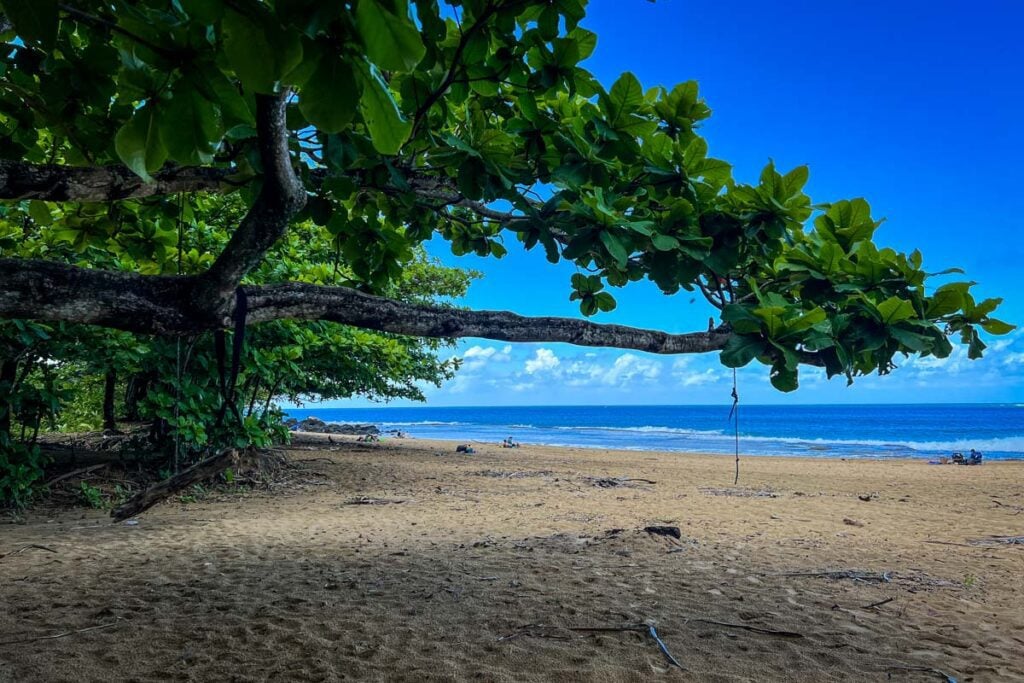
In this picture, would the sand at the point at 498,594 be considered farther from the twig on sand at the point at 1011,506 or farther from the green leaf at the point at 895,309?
the green leaf at the point at 895,309

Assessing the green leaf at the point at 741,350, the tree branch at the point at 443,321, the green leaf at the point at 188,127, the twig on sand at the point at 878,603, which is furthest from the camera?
the twig on sand at the point at 878,603

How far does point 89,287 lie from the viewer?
2.19m

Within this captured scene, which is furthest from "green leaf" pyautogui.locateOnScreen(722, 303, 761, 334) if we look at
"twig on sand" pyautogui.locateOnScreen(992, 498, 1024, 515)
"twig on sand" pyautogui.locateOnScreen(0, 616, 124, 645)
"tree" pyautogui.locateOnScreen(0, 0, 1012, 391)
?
"twig on sand" pyautogui.locateOnScreen(992, 498, 1024, 515)

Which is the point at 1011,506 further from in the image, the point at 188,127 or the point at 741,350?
the point at 188,127

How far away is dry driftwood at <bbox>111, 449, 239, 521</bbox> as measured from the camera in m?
3.57

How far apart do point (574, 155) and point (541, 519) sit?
5175 millimetres

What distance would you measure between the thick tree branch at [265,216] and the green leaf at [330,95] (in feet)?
3.16

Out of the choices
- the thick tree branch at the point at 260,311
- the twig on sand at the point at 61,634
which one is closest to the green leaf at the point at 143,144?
the thick tree branch at the point at 260,311

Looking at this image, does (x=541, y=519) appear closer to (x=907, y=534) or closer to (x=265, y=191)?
(x=907, y=534)

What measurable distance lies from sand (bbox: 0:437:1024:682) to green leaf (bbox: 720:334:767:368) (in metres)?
1.52

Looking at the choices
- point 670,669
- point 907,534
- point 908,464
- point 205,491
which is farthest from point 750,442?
point 670,669

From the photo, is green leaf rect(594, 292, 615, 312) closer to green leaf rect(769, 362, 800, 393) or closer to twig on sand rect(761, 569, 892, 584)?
green leaf rect(769, 362, 800, 393)

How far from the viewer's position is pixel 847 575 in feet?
15.0

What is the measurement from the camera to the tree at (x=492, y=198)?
212 cm
